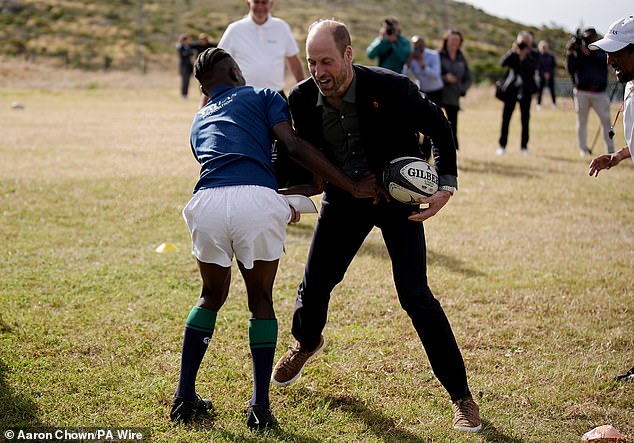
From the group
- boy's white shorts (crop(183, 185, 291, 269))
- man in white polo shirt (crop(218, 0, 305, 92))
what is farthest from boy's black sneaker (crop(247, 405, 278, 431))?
man in white polo shirt (crop(218, 0, 305, 92))

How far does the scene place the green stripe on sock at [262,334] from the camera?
13.2ft

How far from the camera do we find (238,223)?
3877 mm

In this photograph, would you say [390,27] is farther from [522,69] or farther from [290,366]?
[290,366]

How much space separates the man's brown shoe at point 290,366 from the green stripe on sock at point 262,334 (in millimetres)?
690

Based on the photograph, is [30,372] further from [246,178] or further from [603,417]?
[603,417]

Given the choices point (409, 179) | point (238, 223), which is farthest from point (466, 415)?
point (238, 223)

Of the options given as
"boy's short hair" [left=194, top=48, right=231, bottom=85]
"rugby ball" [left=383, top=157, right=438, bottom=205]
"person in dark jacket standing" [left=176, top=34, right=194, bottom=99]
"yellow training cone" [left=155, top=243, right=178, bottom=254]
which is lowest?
"person in dark jacket standing" [left=176, top=34, right=194, bottom=99]

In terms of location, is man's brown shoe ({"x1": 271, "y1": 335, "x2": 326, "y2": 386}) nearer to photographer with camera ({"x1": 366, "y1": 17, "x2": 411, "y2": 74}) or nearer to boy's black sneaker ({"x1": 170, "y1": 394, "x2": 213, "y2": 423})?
boy's black sneaker ({"x1": 170, "y1": 394, "x2": 213, "y2": 423})

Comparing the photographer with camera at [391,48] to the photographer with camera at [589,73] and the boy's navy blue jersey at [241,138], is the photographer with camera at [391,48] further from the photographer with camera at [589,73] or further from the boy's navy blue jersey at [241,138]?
the boy's navy blue jersey at [241,138]

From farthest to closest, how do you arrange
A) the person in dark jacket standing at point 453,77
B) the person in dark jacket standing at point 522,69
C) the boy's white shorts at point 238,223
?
the person in dark jacket standing at point 522,69
the person in dark jacket standing at point 453,77
the boy's white shorts at point 238,223

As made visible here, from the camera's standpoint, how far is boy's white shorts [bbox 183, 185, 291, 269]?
3885 millimetres

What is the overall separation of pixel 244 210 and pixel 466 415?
1639 mm


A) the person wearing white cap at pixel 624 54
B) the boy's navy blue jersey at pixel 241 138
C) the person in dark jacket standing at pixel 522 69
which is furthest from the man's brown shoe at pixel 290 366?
the person in dark jacket standing at pixel 522 69

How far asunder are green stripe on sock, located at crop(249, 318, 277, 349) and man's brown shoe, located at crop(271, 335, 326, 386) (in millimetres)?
690
